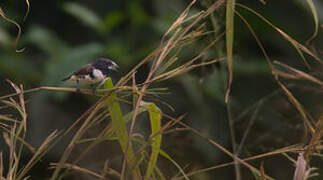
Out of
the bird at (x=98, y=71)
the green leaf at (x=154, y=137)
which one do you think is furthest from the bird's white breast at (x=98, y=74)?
the green leaf at (x=154, y=137)

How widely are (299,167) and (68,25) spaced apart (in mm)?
2633

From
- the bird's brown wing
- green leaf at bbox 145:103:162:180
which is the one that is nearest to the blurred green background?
the bird's brown wing

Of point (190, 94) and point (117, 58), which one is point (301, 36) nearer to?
point (190, 94)

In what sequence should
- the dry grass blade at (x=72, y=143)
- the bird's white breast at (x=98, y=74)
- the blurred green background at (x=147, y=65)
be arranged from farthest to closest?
the blurred green background at (x=147, y=65)
the bird's white breast at (x=98, y=74)
the dry grass blade at (x=72, y=143)

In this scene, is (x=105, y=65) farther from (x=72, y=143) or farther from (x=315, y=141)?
(x=315, y=141)

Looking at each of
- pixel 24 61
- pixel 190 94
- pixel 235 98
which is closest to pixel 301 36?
pixel 235 98

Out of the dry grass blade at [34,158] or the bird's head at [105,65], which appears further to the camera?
the bird's head at [105,65]

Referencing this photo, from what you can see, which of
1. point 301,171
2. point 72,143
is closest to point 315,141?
point 301,171

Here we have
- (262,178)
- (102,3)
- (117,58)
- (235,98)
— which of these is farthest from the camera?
(102,3)

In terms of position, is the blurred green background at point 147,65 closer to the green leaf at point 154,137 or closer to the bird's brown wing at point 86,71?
the bird's brown wing at point 86,71

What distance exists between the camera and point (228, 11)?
0.84 metres

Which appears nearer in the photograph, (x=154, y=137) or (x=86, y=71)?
(x=154, y=137)

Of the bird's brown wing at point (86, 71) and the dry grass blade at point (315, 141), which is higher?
the bird's brown wing at point (86, 71)

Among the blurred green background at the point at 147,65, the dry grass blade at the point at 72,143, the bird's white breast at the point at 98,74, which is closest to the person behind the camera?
the dry grass blade at the point at 72,143
